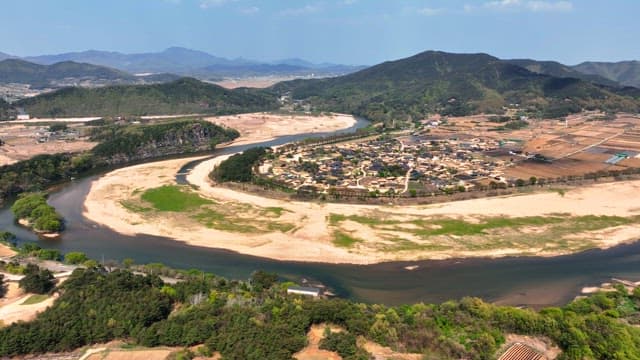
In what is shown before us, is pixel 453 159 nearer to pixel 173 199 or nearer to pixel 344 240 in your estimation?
pixel 344 240

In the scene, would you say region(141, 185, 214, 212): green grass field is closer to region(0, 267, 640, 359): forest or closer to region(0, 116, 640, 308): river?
region(0, 116, 640, 308): river

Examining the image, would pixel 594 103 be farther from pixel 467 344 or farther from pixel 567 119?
pixel 467 344

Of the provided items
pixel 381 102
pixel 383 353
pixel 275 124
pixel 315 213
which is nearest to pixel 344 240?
pixel 315 213

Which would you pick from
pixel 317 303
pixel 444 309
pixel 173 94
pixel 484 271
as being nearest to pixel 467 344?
pixel 444 309


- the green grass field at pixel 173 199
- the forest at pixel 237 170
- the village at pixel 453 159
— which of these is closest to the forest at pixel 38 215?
the green grass field at pixel 173 199

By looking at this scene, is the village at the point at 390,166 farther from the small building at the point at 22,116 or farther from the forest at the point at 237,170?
the small building at the point at 22,116

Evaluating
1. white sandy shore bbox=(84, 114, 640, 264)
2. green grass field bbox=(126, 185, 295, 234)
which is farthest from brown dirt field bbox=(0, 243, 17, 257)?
green grass field bbox=(126, 185, 295, 234)

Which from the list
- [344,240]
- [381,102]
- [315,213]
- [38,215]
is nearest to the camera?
[344,240]
